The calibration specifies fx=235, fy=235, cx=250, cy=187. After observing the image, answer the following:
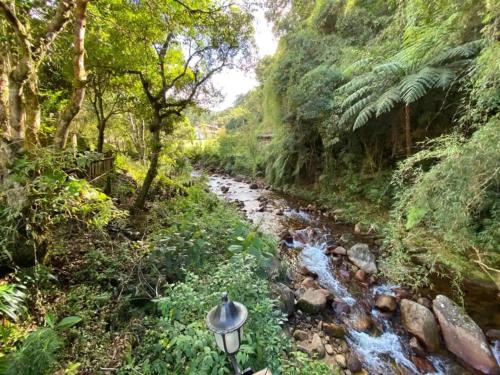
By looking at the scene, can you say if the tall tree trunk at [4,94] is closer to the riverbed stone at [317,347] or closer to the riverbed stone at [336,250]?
the riverbed stone at [317,347]

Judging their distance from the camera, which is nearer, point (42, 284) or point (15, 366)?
point (15, 366)

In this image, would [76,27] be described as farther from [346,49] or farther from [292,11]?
[292,11]

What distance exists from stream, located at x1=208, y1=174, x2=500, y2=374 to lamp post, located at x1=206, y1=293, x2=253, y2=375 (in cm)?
222

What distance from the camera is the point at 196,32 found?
416 cm

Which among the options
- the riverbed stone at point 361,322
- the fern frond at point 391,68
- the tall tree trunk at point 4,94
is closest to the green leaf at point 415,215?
the riverbed stone at point 361,322

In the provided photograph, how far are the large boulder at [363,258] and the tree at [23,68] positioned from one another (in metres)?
4.74

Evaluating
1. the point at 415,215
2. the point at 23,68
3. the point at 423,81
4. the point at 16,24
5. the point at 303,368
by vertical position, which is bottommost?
the point at 303,368

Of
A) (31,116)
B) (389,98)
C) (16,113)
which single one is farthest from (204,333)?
(389,98)

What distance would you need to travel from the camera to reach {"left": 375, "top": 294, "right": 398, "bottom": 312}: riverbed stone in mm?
3234

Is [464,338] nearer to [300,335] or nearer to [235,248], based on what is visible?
[300,335]

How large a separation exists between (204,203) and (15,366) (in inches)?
163

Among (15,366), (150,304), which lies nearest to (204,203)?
(150,304)

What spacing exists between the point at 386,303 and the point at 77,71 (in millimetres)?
4512

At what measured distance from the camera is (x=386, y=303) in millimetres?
3256
